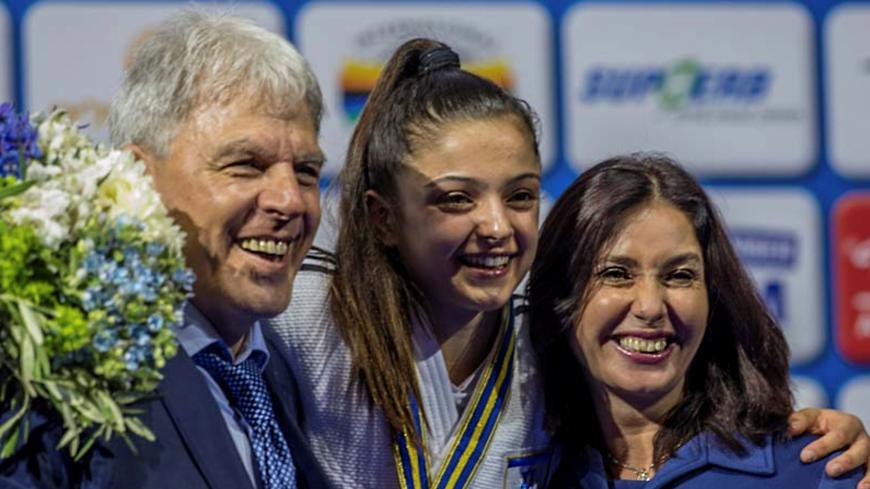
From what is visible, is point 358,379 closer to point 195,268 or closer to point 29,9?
point 195,268

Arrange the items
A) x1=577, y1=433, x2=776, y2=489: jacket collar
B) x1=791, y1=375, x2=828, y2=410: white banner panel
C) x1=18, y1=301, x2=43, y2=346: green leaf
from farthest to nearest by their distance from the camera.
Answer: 1. x1=791, y1=375, x2=828, y2=410: white banner panel
2. x1=577, y1=433, x2=776, y2=489: jacket collar
3. x1=18, y1=301, x2=43, y2=346: green leaf

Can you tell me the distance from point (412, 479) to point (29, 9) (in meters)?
1.93

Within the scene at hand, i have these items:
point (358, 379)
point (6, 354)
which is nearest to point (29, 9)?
point (358, 379)

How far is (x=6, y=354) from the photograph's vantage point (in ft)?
5.22

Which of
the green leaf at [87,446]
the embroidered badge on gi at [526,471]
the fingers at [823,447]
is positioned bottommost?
the embroidered badge on gi at [526,471]

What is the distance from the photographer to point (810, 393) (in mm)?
4004

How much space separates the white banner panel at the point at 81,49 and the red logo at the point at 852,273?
1656mm

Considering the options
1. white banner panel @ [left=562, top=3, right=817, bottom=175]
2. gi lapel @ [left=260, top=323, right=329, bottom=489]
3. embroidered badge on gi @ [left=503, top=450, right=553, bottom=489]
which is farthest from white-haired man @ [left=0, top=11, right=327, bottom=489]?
white banner panel @ [left=562, top=3, right=817, bottom=175]

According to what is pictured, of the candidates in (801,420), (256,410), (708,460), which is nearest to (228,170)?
(256,410)

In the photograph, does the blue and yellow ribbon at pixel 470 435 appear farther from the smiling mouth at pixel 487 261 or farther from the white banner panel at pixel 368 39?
the white banner panel at pixel 368 39

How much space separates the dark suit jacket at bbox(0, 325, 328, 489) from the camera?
1653 millimetres

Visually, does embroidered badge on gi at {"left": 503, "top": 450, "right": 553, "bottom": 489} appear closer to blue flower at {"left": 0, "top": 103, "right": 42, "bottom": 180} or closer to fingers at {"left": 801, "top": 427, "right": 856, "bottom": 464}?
fingers at {"left": 801, "top": 427, "right": 856, "bottom": 464}

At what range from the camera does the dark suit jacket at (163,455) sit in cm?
165

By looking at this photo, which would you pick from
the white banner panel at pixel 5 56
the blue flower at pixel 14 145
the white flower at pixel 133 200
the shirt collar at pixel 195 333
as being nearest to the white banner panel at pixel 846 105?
the white banner panel at pixel 5 56
